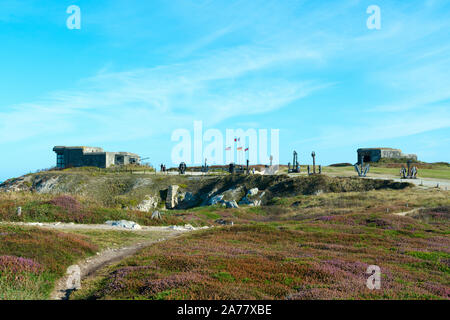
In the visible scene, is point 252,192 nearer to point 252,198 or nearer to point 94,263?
point 252,198

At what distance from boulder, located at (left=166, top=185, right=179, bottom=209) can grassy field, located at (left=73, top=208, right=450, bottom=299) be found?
40056mm

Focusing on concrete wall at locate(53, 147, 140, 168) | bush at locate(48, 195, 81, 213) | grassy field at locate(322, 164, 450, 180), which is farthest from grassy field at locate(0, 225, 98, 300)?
concrete wall at locate(53, 147, 140, 168)

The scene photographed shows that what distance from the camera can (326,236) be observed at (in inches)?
891

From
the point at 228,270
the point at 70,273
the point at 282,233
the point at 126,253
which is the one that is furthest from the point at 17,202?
the point at 228,270

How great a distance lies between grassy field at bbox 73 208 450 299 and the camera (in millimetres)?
10633

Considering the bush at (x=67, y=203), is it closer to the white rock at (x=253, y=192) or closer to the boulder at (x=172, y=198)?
the white rock at (x=253, y=192)

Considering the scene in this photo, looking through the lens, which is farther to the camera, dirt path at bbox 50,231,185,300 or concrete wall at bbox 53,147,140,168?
concrete wall at bbox 53,147,140,168

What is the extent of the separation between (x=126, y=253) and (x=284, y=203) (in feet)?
104

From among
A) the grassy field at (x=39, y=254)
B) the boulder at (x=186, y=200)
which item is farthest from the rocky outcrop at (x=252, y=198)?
the grassy field at (x=39, y=254)

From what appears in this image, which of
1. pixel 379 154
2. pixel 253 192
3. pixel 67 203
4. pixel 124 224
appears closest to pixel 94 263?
pixel 124 224

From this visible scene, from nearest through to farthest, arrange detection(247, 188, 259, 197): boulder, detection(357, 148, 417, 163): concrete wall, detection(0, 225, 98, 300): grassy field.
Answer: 1. detection(0, 225, 98, 300): grassy field
2. detection(247, 188, 259, 197): boulder
3. detection(357, 148, 417, 163): concrete wall

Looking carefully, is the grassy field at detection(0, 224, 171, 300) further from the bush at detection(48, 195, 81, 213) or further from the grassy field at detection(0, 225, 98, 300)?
the bush at detection(48, 195, 81, 213)

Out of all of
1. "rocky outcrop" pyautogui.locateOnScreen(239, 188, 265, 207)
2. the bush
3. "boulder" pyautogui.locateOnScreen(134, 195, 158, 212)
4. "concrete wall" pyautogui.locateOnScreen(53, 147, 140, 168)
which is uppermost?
"concrete wall" pyautogui.locateOnScreen(53, 147, 140, 168)

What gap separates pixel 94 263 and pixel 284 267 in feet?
31.8
